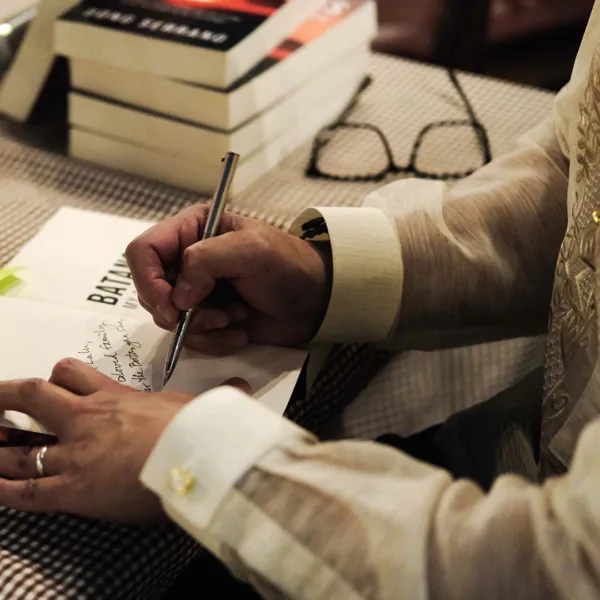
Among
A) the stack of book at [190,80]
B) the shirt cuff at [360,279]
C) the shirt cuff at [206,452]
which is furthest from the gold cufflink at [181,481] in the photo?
the stack of book at [190,80]

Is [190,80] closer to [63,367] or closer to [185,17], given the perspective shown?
[185,17]

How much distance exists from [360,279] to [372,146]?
1.00 feet

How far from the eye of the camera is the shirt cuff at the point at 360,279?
63 cm

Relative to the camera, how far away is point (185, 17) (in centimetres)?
79

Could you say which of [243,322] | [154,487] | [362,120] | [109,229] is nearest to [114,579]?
[154,487]

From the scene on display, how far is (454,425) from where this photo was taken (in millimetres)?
771

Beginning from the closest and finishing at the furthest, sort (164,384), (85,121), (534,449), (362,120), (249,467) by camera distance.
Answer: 1. (249,467)
2. (164,384)
3. (534,449)
4. (85,121)
5. (362,120)

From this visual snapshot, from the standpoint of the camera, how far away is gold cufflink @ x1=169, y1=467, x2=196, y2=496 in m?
0.42

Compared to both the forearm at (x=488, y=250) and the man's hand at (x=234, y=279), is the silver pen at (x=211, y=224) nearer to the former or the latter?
the man's hand at (x=234, y=279)

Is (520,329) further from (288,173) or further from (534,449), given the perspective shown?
(288,173)

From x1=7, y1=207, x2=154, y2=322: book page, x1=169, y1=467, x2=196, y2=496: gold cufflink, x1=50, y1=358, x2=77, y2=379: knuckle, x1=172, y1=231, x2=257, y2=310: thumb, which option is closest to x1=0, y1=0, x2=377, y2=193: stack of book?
x1=7, y1=207, x2=154, y2=322: book page

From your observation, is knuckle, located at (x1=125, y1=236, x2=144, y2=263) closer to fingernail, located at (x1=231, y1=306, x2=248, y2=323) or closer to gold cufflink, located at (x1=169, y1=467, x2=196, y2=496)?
fingernail, located at (x1=231, y1=306, x2=248, y2=323)

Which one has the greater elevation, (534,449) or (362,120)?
(362,120)

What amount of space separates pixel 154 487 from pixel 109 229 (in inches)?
13.6
